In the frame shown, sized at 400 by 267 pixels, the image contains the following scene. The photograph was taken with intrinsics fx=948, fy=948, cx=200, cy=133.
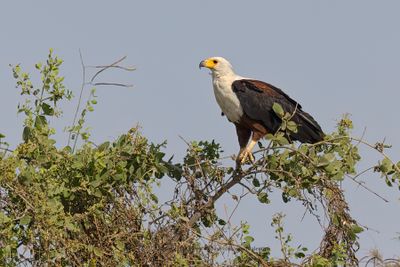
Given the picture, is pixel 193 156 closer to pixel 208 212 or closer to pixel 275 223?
pixel 208 212

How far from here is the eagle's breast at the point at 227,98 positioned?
8.08 metres

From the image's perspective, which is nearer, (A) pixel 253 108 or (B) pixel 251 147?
(B) pixel 251 147

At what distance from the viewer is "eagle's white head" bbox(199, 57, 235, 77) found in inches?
333

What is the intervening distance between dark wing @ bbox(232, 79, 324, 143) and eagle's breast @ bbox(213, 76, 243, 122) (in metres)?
0.04

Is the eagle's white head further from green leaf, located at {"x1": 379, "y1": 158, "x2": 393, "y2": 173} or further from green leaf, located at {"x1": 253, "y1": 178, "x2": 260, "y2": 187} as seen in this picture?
green leaf, located at {"x1": 379, "y1": 158, "x2": 393, "y2": 173}

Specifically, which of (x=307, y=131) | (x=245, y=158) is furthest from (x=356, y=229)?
(x=307, y=131)

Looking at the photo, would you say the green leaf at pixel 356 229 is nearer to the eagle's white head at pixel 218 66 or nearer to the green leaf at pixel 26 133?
the green leaf at pixel 26 133

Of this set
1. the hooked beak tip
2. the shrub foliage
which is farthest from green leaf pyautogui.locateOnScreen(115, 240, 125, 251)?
the hooked beak tip

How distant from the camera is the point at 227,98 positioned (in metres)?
8.16

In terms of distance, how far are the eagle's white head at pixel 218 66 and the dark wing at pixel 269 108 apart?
205 mm

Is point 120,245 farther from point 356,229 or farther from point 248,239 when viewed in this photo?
point 356,229

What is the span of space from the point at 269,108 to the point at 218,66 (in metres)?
0.71

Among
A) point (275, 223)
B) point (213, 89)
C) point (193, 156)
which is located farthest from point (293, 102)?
point (275, 223)

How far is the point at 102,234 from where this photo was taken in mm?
5727
